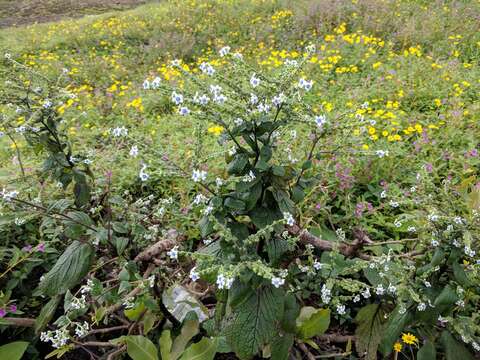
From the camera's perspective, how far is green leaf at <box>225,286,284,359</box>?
1.54 meters

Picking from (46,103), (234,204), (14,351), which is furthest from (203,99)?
(14,351)

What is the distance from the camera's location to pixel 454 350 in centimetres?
177

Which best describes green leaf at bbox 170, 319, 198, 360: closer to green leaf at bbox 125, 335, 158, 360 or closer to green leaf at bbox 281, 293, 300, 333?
green leaf at bbox 125, 335, 158, 360

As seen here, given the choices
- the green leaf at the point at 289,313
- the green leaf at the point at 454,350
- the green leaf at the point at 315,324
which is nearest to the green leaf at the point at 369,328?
the green leaf at the point at 315,324

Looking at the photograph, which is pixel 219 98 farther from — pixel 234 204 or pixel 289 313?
pixel 289 313

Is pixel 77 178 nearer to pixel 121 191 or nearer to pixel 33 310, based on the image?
pixel 33 310

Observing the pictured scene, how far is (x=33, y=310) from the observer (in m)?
2.31

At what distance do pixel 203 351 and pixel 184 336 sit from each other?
0.82 feet

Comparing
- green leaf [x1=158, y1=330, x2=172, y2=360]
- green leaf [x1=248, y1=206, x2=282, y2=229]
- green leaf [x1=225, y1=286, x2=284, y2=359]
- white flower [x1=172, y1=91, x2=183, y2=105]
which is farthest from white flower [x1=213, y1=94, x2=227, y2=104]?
green leaf [x1=158, y1=330, x2=172, y2=360]

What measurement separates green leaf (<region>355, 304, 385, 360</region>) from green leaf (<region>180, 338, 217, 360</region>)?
77 cm

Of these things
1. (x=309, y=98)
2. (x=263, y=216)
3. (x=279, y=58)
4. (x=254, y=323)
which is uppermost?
(x=263, y=216)

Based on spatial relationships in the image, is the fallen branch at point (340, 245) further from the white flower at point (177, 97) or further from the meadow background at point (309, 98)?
the white flower at point (177, 97)

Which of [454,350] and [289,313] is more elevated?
[289,313]

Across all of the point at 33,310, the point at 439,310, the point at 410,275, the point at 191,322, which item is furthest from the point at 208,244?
the point at 33,310
